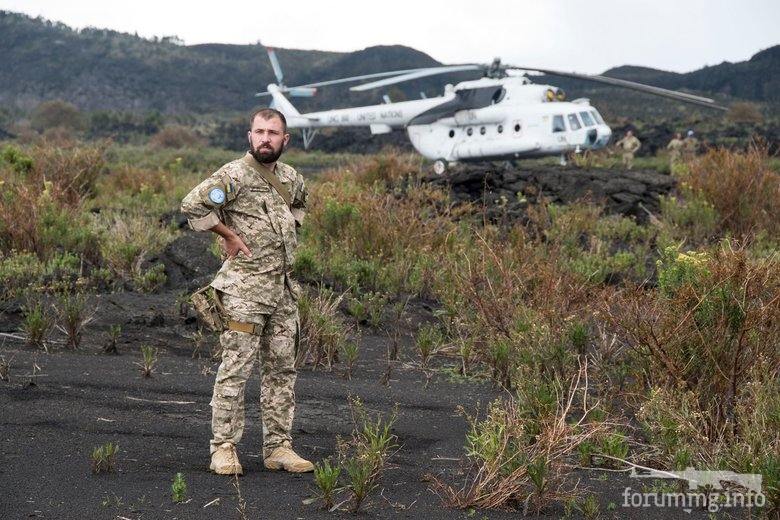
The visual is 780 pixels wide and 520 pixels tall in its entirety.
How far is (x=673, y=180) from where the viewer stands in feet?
63.0

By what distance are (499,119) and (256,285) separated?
19308mm

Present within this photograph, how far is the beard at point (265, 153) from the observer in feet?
17.5

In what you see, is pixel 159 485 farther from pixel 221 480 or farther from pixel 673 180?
pixel 673 180

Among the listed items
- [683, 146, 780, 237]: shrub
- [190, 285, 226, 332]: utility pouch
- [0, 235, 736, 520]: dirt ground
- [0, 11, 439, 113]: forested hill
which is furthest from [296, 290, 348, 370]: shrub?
[0, 11, 439, 113]: forested hill

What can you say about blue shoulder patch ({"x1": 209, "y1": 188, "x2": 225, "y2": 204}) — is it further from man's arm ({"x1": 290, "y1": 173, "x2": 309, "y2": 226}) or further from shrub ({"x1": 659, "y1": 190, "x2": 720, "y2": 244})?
shrub ({"x1": 659, "y1": 190, "x2": 720, "y2": 244})

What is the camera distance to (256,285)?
17.3 ft

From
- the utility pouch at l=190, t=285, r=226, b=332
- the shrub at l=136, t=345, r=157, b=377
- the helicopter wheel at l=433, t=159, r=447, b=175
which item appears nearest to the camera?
the utility pouch at l=190, t=285, r=226, b=332

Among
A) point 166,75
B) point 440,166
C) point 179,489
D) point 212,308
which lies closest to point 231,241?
point 212,308

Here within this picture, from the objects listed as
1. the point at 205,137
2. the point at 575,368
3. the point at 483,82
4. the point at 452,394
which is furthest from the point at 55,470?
the point at 205,137

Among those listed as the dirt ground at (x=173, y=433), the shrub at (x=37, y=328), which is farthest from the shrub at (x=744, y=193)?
the shrub at (x=37, y=328)

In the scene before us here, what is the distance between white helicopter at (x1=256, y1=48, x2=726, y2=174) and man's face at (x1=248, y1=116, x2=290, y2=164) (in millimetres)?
16856

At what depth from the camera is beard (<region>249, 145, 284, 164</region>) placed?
5.32 metres

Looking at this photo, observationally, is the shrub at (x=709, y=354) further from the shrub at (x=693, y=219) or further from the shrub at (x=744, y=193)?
the shrub at (x=744, y=193)

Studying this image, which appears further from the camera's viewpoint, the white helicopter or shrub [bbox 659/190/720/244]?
the white helicopter
